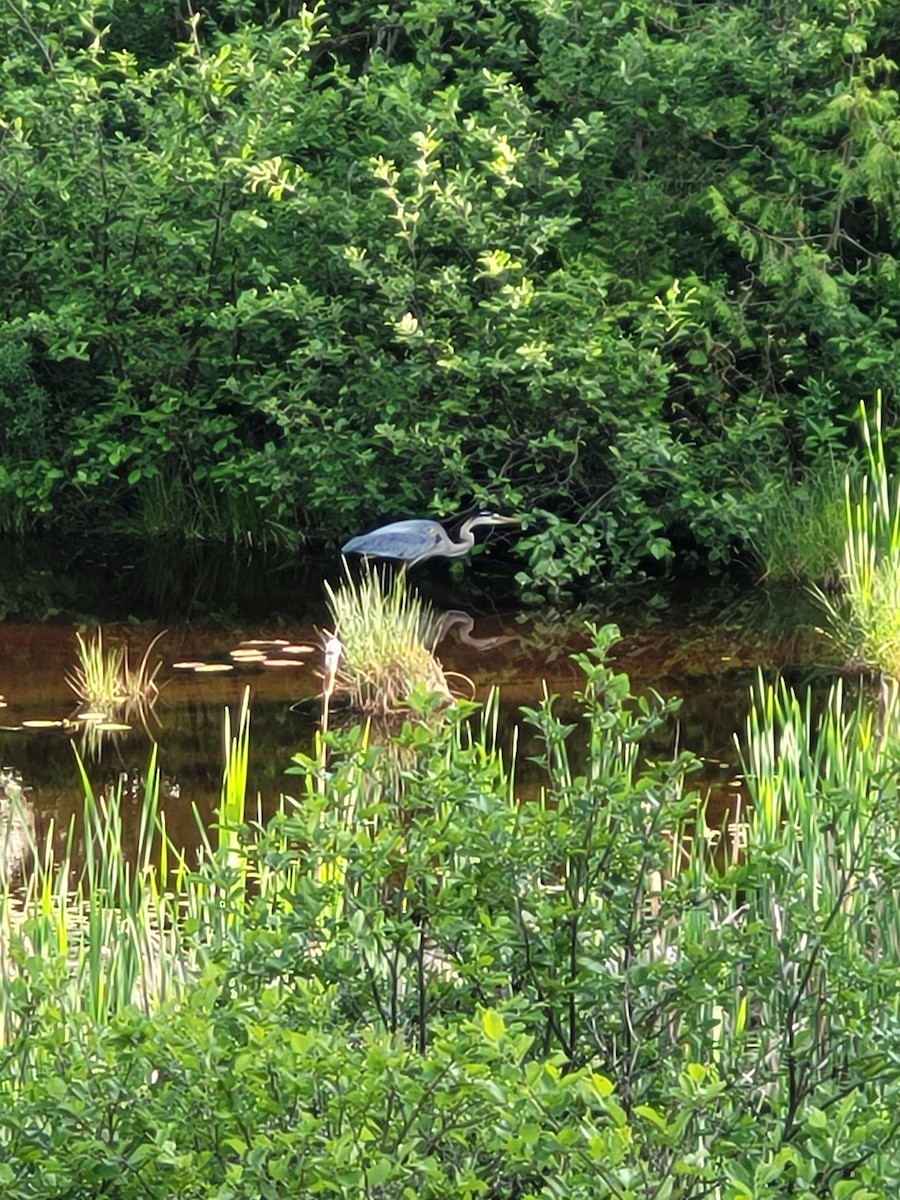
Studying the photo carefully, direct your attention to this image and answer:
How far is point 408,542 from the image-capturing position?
1005cm

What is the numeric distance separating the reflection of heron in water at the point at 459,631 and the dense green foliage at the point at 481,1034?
5.85m

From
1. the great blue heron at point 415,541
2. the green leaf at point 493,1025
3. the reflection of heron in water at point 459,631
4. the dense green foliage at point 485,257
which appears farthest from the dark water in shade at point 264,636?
the green leaf at point 493,1025

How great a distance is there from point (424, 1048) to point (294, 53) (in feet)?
27.9

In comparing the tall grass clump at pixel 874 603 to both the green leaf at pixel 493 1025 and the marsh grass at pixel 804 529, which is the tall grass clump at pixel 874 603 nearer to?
the marsh grass at pixel 804 529

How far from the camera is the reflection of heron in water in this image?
909 cm

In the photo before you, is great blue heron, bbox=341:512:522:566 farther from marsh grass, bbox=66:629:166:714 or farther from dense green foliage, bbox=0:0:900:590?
marsh grass, bbox=66:629:166:714

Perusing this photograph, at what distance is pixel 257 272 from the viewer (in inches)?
416

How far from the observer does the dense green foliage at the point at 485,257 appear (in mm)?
10031

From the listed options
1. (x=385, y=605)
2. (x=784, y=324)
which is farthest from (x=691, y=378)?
(x=385, y=605)

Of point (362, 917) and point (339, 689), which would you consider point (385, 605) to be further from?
point (362, 917)

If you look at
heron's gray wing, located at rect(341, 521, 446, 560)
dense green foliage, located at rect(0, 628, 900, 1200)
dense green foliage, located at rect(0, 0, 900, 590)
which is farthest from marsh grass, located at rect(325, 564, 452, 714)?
dense green foliage, located at rect(0, 628, 900, 1200)

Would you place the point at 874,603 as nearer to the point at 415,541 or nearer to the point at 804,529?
the point at 804,529

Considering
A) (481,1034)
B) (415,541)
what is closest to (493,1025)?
(481,1034)

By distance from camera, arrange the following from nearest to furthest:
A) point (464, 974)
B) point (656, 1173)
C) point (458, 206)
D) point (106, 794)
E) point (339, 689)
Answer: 1. point (656, 1173)
2. point (464, 974)
3. point (106, 794)
4. point (339, 689)
5. point (458, 206)
